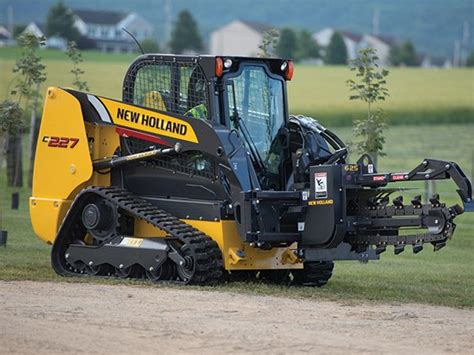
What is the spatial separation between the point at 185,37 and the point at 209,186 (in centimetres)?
7287

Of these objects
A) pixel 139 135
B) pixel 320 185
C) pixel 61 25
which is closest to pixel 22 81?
pixel 139 135

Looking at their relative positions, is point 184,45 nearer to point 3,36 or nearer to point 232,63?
point 3,36

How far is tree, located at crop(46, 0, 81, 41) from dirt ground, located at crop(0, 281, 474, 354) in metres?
51.0

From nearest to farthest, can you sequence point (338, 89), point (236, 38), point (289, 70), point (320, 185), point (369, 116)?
point (320, 185) < point (289, 70) < point (369, 116) < point (338, 89) < point (236, 38)

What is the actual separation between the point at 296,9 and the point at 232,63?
6962 inches

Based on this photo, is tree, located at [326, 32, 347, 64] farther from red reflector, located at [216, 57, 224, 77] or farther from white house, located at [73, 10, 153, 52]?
red reflector, located at [216, 57, 224, 77]

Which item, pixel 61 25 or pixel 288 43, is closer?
pixel 61 25

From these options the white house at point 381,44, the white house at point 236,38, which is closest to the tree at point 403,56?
the white house at point 381,44

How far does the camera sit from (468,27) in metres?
198

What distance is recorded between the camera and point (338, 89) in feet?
258

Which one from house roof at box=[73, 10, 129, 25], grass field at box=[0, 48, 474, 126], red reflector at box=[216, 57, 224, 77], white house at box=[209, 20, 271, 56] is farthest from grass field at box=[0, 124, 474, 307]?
white house at box=[209, 20, 271, 56]

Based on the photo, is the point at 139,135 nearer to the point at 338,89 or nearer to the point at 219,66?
the point at 219,66

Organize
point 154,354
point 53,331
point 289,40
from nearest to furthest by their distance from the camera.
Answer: point 154,354, point 53,331, point 289,40

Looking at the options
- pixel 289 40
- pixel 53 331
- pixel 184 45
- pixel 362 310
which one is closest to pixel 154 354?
pixel 53 331
